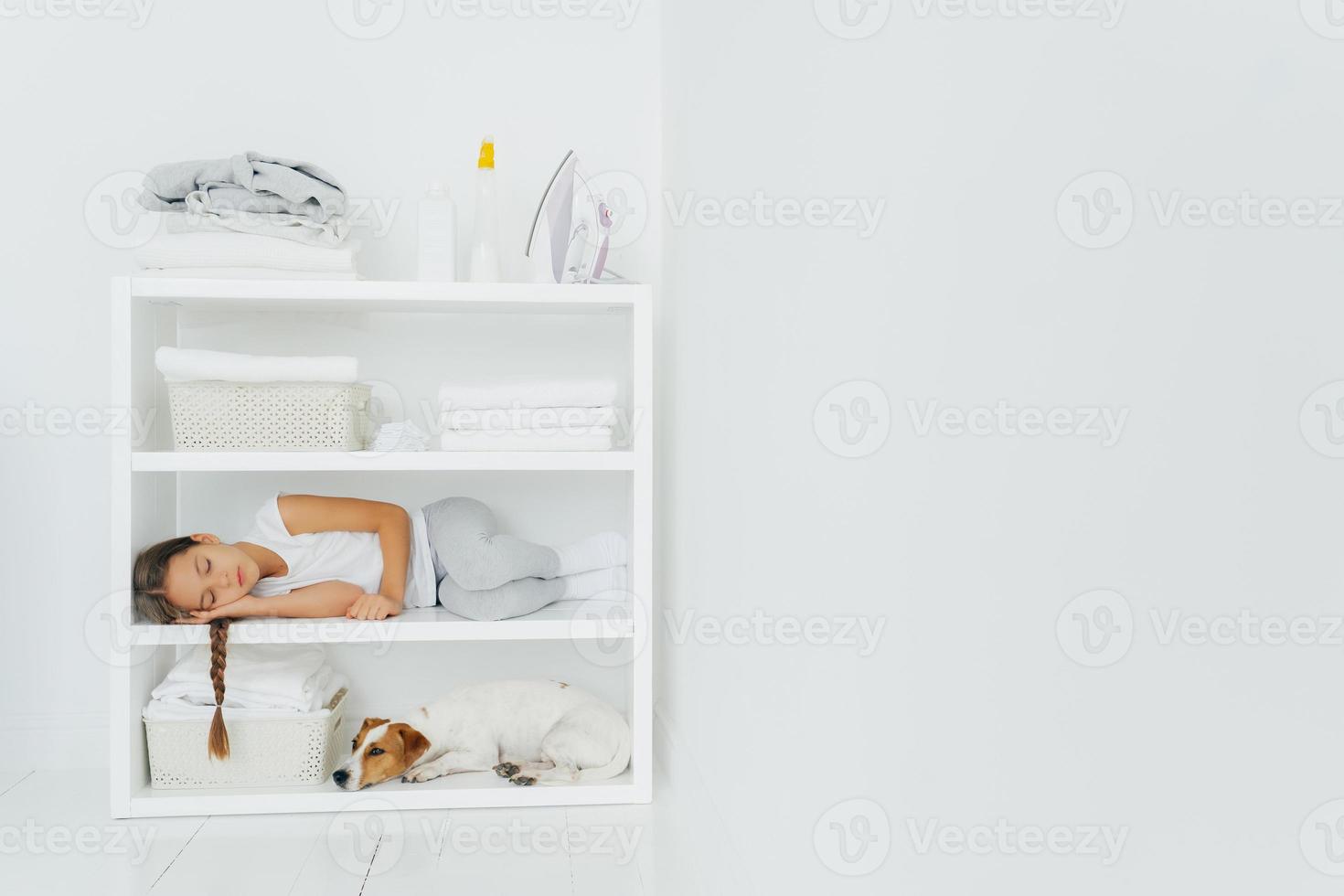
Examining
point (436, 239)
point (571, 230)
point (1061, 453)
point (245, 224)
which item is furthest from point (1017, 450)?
point (245, 224)

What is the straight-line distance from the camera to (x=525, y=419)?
1786 mm

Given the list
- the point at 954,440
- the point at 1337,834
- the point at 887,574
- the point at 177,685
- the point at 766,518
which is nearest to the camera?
the point at 1337,834

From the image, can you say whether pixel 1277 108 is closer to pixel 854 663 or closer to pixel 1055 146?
pixel 1055 146

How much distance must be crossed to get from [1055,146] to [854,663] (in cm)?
47

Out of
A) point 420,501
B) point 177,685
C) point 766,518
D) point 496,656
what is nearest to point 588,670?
point 496,656

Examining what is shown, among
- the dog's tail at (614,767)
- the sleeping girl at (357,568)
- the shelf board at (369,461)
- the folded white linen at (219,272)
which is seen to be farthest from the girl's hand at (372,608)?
the folded white linen at (219,272)

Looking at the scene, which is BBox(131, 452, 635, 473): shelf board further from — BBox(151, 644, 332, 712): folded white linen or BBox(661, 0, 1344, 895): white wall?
BBox(661, 0, 1344, 895): white wall

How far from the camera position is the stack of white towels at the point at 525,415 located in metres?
1.79

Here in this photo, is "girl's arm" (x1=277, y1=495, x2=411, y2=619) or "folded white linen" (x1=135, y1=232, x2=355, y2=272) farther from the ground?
"folded white linen" (x1=135, y1=232, x2=355, y2=272)

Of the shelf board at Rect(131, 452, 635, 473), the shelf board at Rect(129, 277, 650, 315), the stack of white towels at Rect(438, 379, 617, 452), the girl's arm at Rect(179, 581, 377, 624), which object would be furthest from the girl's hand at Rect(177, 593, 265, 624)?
the shelf board at Rect(129, 277, 650, 315)

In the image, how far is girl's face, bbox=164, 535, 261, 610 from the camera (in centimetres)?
170

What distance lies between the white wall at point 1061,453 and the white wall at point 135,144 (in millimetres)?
1203

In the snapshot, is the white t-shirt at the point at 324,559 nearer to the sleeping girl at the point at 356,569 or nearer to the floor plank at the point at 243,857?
the sleeping girl at the point at 356,569

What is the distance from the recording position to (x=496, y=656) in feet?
6.92
